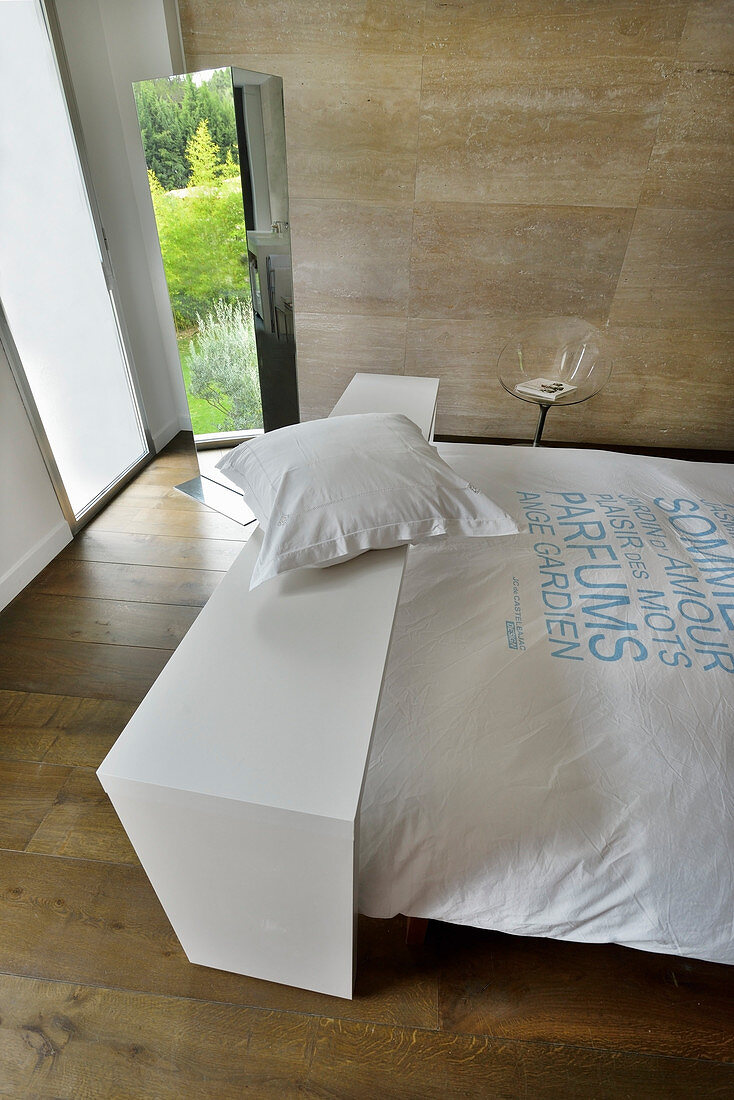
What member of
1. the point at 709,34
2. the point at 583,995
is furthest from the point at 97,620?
the point at 709,34

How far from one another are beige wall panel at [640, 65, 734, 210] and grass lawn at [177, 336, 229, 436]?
2080 mm

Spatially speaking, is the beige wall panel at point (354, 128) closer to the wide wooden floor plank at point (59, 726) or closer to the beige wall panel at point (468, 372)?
the beige wall panel at point (468, 372)

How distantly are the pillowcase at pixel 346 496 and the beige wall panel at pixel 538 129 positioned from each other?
1.89 meters

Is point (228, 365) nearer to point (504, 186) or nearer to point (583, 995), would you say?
point (504, 186)

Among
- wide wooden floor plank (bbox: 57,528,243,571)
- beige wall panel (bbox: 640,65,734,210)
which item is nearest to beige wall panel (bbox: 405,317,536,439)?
beige wall panel (bbox: 640,65,734,210)

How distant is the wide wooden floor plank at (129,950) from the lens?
1071 millimetres

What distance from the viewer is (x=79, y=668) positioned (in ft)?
5.80

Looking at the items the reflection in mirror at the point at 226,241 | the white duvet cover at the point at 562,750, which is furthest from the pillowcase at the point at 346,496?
the reflection in mirror at the point at 226,241

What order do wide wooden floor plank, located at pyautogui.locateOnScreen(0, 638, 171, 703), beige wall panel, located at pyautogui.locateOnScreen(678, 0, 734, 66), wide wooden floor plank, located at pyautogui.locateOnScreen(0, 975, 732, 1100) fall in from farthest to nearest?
beige wall panel, located at pyautogui.locateOnScreen(678, 0, 734, 66) → wide wooden floor plank, located at pyautogui.locateOnScreen(0, 638, 171, 703) → wide wooden floor plank, located at pyautogui.locateOnScreen(0, 975, 732, 1100)

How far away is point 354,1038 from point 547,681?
2.41ft

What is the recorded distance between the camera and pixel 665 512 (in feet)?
5.15

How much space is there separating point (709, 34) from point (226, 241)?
2.02m

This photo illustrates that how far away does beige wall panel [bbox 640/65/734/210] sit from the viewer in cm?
225

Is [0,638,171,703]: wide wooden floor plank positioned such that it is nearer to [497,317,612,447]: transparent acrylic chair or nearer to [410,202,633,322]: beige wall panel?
[497,317,612,447]: transparent acrylic chair
